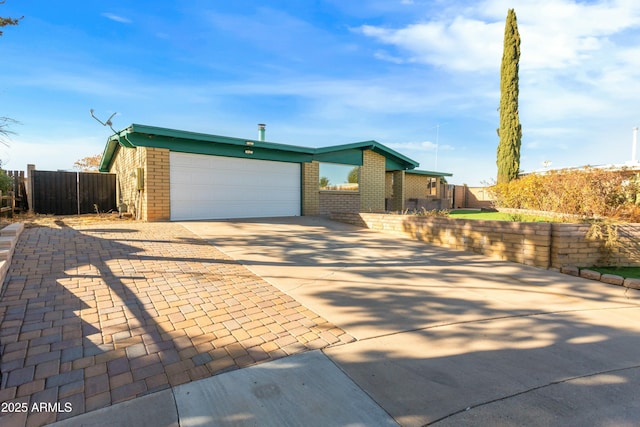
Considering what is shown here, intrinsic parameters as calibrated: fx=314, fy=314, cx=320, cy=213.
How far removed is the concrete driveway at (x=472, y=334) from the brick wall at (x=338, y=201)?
7894 mm

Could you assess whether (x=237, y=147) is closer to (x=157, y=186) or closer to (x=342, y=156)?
(x=157, y=186)

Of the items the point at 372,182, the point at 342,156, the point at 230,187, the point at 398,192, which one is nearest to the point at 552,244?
the point at 230,187

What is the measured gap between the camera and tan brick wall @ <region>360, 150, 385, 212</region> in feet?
51.3

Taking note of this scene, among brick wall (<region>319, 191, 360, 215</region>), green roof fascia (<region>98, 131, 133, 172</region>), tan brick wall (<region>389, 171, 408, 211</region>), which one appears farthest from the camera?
tan brick wall (<region>389, 171, 408, 211</region>)

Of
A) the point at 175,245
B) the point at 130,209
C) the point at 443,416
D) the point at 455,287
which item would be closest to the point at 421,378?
the point at 443,416

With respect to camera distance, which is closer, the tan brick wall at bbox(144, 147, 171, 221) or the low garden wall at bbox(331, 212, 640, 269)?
the low garden wall at bbox(331, 212, 640, 269)

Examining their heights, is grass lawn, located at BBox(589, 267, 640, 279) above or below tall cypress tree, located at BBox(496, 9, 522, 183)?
below

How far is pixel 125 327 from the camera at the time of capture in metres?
2.94

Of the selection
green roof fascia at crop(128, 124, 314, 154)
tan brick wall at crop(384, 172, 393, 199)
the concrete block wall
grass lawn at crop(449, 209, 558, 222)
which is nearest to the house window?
green roof fascia at crop(128, 124, 314, 154)

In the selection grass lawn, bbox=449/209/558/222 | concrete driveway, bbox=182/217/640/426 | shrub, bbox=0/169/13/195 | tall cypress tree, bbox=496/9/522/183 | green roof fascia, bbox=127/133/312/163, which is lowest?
concrete driveway, bbox=182/217/640/426

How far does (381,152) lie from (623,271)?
38.0 feet

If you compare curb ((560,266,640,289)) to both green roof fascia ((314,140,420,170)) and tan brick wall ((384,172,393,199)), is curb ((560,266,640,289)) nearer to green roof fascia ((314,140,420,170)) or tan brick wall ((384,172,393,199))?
green roof fascia ((314,140,420,170))

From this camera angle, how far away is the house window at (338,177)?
1431 cm

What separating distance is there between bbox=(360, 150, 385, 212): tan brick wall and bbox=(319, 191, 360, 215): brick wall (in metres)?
0.46
